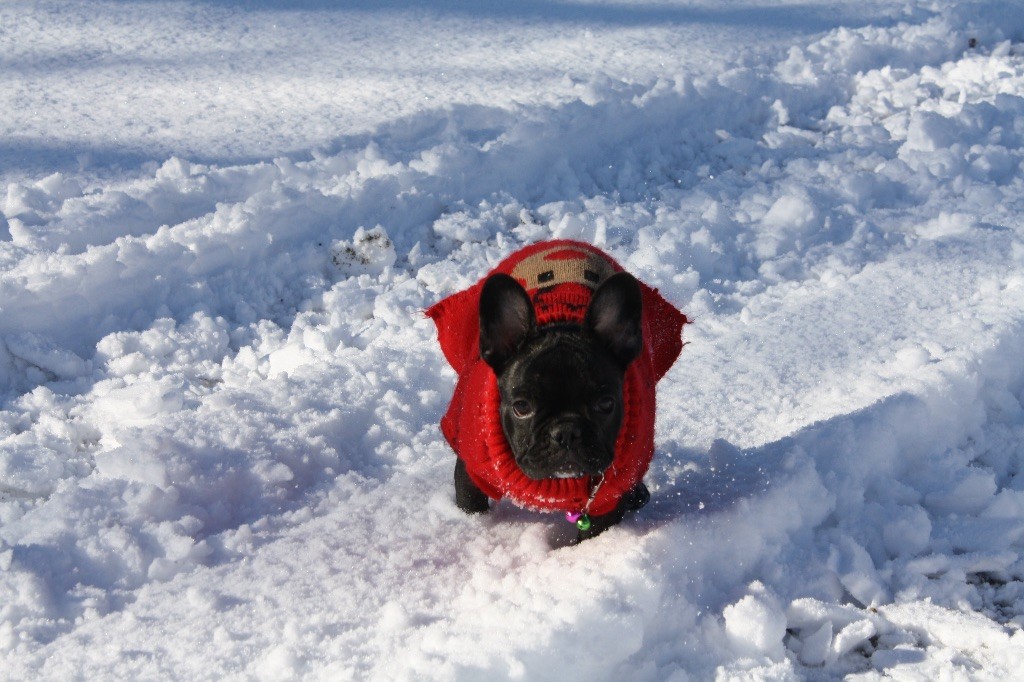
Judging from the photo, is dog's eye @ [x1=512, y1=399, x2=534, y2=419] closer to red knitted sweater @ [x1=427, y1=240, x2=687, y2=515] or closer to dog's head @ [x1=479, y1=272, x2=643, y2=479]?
dog's head @ [x1=479, y1=272, x2=643, y2=479]

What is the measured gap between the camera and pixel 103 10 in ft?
24.8

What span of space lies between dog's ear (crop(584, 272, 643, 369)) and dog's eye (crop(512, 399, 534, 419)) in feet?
0.94

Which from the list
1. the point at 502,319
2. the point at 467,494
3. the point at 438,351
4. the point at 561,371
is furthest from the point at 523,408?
the point at 438,351

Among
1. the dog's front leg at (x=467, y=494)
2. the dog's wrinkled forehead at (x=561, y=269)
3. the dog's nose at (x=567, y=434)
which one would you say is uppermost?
the dog's wrinkled forehead at (x=561, y=269)

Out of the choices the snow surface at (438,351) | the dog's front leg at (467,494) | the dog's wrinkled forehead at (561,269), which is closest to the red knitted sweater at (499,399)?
the dog's wrinkled forehead at (561,269)

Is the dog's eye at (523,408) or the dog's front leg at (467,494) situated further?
the dog's front leg at (467,494)

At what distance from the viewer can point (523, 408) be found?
275cm

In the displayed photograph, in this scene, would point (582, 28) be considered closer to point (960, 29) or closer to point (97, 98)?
point (960, 29)

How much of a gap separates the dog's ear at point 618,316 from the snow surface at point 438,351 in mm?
639

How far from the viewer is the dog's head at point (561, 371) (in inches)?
106

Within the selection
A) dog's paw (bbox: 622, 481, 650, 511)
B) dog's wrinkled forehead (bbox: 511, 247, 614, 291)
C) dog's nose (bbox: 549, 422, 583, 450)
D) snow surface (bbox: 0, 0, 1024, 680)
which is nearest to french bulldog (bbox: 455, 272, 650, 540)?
dog's nose (bbox: 549, 422, 583, 450)

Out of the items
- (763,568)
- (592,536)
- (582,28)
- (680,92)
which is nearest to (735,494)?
(763,568)

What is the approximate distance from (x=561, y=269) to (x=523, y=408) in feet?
2.01

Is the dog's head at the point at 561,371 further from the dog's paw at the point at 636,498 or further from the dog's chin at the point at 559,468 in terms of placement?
the dog's paw at the point at 636,498
